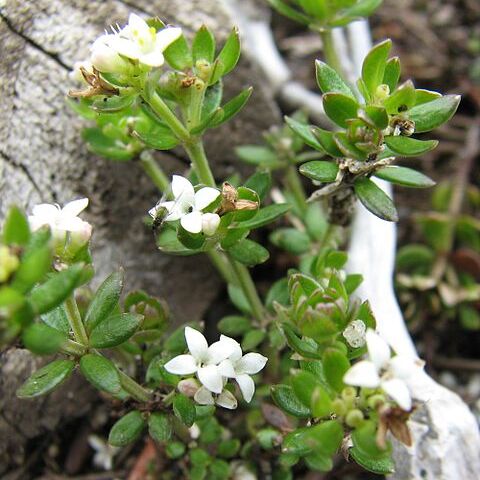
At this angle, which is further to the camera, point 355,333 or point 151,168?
point 151,168

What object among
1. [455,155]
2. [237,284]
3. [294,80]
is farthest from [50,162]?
[455,155]

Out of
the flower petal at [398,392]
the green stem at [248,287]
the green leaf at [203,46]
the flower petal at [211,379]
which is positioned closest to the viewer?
the flower petal at [398,392]

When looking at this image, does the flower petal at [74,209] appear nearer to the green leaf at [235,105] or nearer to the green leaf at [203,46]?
the green leaf at [235,105]

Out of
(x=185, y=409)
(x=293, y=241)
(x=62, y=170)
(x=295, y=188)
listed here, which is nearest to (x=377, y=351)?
(x=185, y=409)

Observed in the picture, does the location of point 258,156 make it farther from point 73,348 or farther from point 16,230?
point 16,230

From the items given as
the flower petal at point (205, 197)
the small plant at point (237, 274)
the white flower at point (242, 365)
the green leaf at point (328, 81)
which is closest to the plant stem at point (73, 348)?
the small plant at point (237, 274)

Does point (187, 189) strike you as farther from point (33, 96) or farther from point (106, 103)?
point (33, 96)
